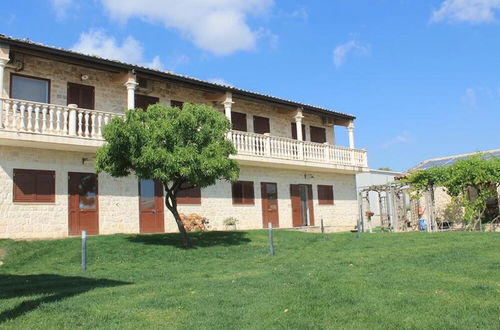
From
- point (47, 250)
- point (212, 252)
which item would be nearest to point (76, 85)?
point (47, 250)

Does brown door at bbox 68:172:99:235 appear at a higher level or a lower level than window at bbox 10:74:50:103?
lower

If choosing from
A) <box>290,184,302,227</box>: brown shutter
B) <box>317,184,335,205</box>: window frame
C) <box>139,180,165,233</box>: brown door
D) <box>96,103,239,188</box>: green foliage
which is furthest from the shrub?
<box>317,184,335,205</box>: window frame

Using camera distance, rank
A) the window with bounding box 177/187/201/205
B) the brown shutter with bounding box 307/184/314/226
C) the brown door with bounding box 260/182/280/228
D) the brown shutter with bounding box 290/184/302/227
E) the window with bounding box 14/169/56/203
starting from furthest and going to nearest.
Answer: the brown shutter with bounding box 307/184/314/226
the brown shutter with bounding box 290/184/302/227
the brown door with bounding box 260/182/280/228
the window with bounding box 177/187/201/205
the window with bounding box 14/169/56/203

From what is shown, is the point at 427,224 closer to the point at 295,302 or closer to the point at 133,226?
the point at 133,226

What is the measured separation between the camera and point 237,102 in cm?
2261

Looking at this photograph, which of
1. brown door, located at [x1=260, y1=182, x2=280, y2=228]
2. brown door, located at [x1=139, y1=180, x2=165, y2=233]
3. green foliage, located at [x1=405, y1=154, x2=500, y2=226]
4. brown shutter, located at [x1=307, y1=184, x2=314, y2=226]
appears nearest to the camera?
brown door, located at [x1=139, y1=180, x2=165, y2=233]

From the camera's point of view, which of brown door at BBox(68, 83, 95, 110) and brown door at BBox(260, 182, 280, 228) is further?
brown door at BBox(260, 182, 280, 228)

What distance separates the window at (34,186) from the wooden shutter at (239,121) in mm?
8659

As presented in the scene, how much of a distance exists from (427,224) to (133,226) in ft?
37.4

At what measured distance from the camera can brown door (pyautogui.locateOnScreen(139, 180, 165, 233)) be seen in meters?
18.2

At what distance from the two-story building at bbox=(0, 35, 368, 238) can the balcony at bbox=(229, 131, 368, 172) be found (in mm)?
52

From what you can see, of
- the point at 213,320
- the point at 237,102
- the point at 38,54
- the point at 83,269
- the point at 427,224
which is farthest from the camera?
the point at 237,102

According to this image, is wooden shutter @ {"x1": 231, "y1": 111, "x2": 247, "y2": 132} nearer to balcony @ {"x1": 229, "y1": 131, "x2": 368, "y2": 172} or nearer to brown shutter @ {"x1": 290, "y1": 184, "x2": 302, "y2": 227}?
balcony @ {"x1": 229, "y1": 131, "x2": 368, "y2": 172}

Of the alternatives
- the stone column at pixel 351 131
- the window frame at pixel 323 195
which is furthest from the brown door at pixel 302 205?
the stone column at pixel 351 131
